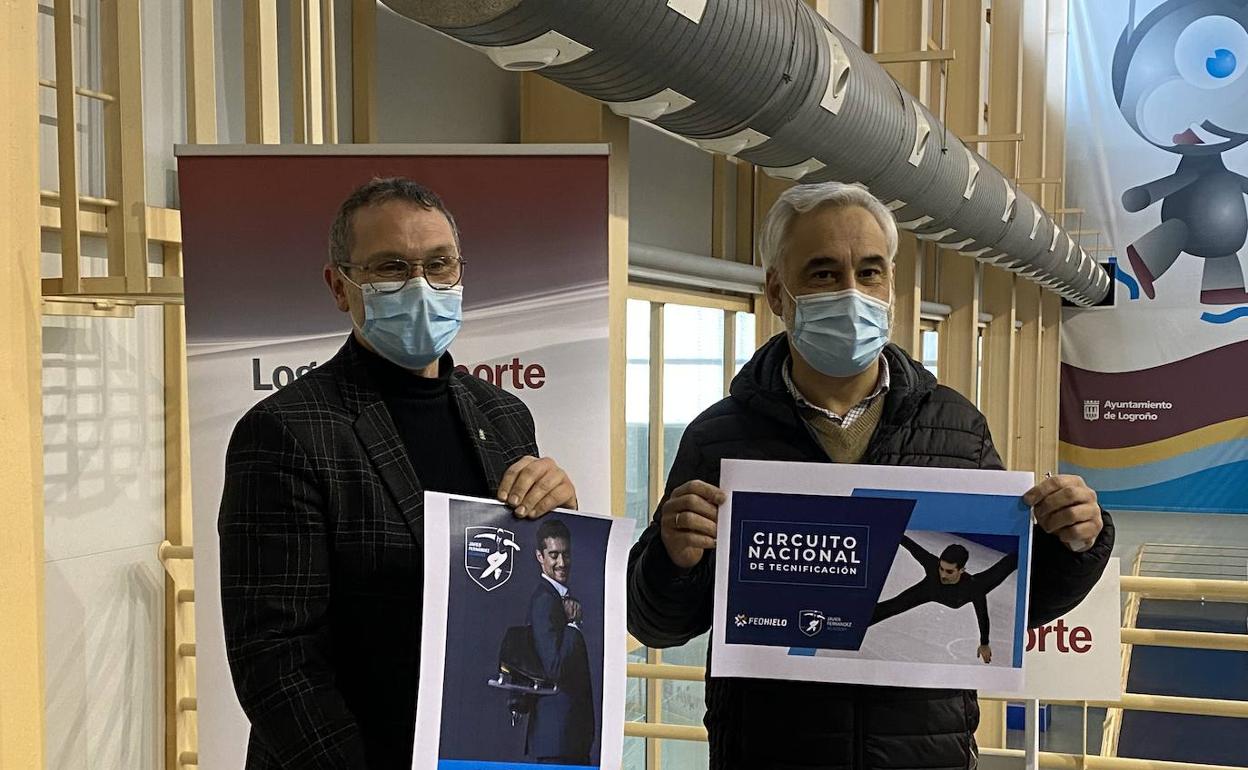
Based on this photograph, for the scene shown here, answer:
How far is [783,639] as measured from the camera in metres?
1.92

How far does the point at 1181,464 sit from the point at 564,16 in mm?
14602

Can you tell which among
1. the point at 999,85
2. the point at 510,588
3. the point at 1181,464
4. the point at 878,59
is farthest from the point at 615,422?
the point at 1181,464

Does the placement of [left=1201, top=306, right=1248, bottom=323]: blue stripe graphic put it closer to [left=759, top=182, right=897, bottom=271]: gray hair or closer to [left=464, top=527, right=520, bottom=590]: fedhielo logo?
[left=759, top=182, right=897, bottom=271]: gray hair

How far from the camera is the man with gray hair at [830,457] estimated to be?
1.87 metres

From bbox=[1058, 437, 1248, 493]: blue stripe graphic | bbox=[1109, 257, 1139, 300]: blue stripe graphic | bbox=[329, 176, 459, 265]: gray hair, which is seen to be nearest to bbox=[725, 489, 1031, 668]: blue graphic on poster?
bbox=[329, 176, 459, 265]: gray hair

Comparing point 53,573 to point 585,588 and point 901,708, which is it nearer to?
point 585,588

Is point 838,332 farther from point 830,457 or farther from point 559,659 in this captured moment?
point 559,659

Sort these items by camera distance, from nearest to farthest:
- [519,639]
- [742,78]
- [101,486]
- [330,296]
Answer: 1. [519,639]
2. [330,296]
3. [742,78]
4. [101,486]

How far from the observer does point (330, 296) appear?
252cm

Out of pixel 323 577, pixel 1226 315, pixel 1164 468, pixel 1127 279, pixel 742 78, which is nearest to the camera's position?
pixel 323 577

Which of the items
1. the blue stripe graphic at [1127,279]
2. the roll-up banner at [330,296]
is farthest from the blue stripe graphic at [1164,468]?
the roll-up banner at [330,296]

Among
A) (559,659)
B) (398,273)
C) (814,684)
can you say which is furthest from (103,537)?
(814,684)

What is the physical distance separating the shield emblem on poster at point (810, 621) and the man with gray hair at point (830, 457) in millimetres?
84

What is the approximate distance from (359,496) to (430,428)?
0.54ft
